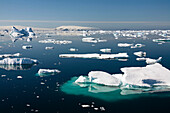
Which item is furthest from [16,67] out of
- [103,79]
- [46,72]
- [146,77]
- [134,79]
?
[146,77]

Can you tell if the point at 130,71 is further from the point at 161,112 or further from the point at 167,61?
the point at 167,61

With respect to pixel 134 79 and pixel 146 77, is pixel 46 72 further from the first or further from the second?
pixel 146 77

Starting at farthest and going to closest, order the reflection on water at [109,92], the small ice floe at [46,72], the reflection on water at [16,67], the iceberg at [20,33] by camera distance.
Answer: the iceberg at [20,33] < the reflection on water at [16,67] < the small ice floe at [46,72] < the reflection on water at [109,92]

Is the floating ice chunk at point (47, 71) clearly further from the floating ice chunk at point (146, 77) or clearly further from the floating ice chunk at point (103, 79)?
the floating ice chunk at point (146, 77)

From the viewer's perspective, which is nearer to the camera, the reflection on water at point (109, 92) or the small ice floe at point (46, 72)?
the reflection on water at point (109, 92)

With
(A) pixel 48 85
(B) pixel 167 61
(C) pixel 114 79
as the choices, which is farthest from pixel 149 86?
(B) pixel 167 61

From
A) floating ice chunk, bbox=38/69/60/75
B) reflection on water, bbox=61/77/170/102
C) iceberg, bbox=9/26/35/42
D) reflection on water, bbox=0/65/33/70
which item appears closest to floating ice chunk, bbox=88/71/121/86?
reflection on water, bbox=61/77/170/102

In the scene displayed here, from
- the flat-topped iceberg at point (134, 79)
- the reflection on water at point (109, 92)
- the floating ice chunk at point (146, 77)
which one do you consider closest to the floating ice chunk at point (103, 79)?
the flat-topped iceberg at point (134, 79)
